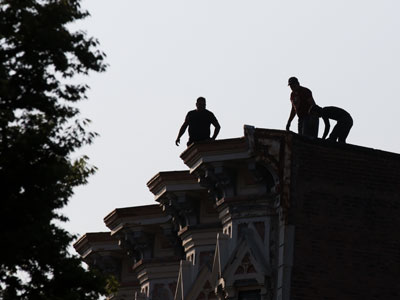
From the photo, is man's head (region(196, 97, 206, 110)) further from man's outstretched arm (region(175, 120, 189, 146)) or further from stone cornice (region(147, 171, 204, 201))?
stone cornice (region(147, 171, 204, 201))

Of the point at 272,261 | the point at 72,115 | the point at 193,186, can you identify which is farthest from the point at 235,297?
the point at 72,115

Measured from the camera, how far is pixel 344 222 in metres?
32.7

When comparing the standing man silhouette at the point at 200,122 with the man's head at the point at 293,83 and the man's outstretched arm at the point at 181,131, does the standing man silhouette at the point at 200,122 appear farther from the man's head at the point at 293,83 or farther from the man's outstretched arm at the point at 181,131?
the man's head at the point at 293,83

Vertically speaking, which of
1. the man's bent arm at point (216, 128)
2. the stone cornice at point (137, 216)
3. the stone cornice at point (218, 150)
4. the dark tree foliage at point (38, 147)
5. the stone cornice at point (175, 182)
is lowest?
the dark tree foliage at point (38, 147)

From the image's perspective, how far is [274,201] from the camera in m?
32.6

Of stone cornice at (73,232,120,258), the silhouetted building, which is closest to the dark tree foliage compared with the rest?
the silhouetted building

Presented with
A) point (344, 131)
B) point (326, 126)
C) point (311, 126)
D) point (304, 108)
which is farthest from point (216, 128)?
point (344, 131)

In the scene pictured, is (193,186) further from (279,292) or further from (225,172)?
(279,292)

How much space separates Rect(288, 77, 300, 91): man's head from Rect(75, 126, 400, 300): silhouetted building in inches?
70.7

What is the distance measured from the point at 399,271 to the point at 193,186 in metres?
5.60

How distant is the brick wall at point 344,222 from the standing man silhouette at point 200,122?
3313mm

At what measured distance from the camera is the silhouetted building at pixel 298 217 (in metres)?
32.2

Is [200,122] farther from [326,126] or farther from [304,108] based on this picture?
[326,126]

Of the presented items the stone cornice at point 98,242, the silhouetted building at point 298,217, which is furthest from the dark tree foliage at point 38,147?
the stone cornice at point 98,242
